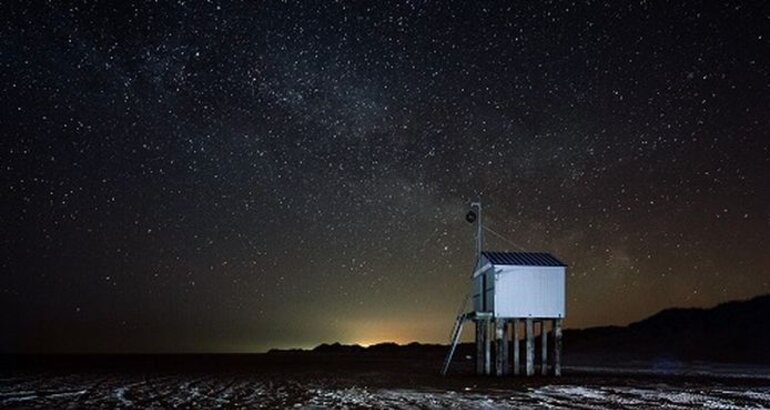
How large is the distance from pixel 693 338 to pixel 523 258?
81577 mm

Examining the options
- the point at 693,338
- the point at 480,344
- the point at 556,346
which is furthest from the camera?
the point at 693,338

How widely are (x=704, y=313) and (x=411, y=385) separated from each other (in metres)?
103

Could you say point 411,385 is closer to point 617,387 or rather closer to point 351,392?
point 351,392

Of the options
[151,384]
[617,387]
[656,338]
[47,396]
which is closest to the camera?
[47,396]

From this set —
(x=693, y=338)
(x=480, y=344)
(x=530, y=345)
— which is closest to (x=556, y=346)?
(x=530, y=345)

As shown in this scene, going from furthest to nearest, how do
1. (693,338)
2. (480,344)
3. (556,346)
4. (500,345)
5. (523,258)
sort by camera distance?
1. (693,338)
2. (480,344)
3. (556,346)
4. (500,345)
5. (523,258)

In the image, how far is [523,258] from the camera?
36.7 m

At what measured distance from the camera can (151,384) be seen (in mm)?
34406

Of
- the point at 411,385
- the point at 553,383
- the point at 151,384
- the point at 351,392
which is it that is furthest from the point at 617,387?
the point at 151,384

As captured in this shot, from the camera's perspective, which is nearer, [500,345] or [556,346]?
[500,345]

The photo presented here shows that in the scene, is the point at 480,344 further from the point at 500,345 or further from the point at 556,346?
the point at 556,346

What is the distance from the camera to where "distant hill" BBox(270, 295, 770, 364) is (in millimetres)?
88688

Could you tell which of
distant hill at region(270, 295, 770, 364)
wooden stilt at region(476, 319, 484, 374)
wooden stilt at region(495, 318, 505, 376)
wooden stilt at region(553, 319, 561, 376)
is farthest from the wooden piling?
distant hill at region(270, 295, 770, 364)

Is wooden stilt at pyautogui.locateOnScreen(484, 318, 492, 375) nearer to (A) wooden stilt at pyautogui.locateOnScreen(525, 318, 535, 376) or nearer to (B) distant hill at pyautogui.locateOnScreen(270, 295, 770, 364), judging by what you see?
(A) wooden stilt at pyautogui.locateOnScreen(525, 318, 535, 376)
